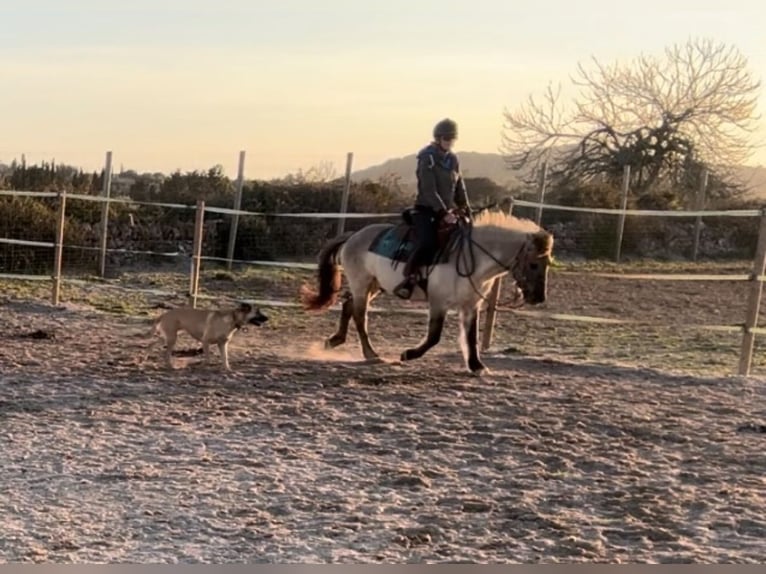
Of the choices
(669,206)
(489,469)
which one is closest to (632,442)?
(489,469)

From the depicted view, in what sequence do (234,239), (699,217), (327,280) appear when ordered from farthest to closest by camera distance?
(699,217) → (234,239) → (327,280)

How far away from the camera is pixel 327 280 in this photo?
8.85 m

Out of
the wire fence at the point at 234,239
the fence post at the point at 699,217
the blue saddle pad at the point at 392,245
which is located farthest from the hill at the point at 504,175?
the blue saddle pad at the point at 392,245

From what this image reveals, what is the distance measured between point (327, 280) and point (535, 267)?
216 centimetres

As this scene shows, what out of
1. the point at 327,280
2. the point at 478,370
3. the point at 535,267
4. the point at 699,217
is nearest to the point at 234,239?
the point at 327,280

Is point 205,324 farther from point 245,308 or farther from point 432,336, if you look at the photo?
point 432,336

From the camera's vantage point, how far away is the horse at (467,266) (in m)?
7.46

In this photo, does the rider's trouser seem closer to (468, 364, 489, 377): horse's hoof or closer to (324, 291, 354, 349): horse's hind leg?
(468, 364, 489, 377): horse's hoof

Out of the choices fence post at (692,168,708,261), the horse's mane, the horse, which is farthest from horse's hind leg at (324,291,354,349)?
fence post at (692,168,708,261)

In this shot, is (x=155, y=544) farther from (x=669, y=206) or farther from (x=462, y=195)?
(x=669, y=206)

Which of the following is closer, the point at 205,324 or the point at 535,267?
the point at 535,267

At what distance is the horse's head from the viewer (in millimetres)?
7406

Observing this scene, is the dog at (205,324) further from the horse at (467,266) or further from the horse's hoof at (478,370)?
the horse's hoof at (478,370)

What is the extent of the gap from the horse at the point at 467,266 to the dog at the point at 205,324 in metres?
1.19
